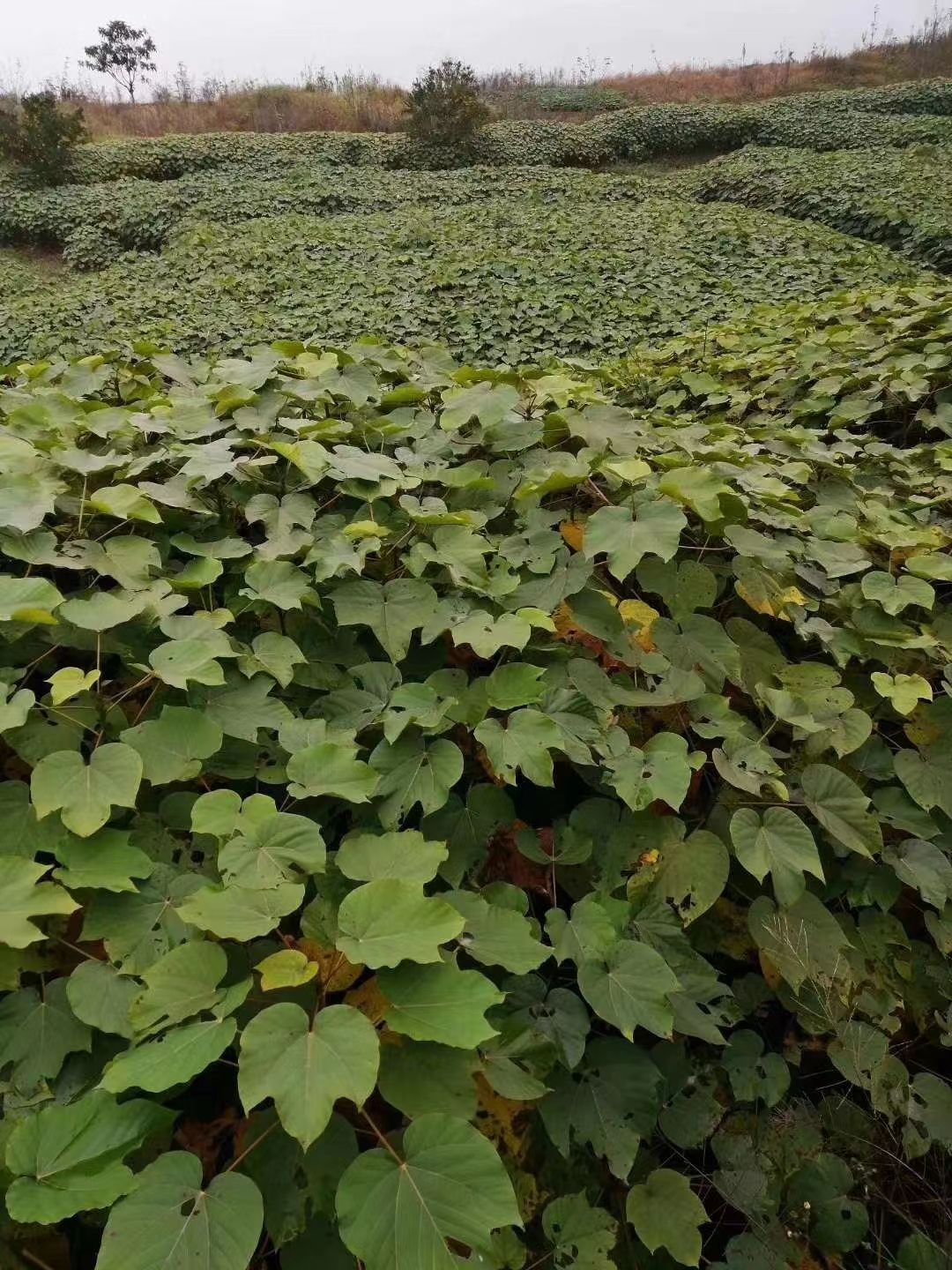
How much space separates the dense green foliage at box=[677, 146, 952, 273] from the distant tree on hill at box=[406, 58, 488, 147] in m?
4.75

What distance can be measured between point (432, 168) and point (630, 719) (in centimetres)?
1488

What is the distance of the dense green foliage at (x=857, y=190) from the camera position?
7.47 m

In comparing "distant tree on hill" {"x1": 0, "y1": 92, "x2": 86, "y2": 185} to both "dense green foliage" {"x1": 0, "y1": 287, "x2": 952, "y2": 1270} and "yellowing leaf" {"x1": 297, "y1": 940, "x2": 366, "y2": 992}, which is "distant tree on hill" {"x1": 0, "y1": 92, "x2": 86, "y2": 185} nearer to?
"dense green foliage" {"x1": 0, "y1": 287, "x2": 952, "y2": 1270}

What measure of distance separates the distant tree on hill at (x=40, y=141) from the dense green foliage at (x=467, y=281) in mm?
5051

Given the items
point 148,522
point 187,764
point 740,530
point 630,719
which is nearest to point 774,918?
point 630,719

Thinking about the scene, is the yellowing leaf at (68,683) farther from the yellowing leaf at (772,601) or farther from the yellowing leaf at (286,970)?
the yellowing leaf at (772,601)

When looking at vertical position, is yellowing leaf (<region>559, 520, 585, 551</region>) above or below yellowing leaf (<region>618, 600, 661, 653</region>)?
above

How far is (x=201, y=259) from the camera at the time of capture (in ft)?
26.5

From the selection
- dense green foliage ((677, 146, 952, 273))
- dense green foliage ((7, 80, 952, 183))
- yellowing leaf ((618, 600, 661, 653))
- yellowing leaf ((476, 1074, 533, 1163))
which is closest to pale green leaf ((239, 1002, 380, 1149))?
yellowing leaf ((476, 1074, 533, 1163))

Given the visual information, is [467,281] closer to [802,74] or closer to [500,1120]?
[500,1120]

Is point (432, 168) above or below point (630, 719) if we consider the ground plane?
above

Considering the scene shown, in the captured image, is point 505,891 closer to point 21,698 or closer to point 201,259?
point 21,698

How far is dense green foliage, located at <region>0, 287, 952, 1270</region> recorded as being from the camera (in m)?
0.88

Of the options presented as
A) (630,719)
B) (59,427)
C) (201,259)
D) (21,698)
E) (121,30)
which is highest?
(121,30)
